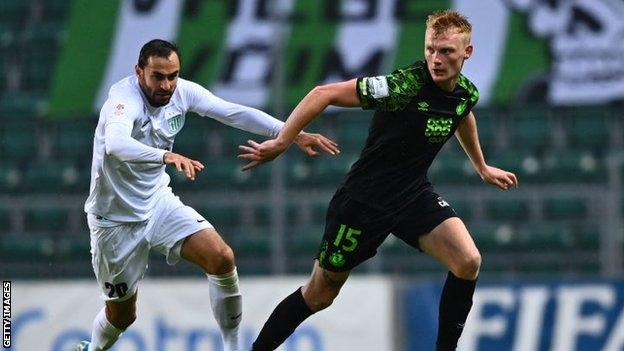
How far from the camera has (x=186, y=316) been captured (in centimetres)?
975

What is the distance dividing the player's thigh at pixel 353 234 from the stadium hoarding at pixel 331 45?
5.21 meters

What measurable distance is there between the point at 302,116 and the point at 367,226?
715 millimetres

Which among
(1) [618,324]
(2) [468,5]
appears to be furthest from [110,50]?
(1) [618,324]

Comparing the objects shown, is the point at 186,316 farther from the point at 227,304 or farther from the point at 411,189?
the point at 411,189

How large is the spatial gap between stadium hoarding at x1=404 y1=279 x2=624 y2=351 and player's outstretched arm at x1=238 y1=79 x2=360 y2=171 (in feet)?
12.0

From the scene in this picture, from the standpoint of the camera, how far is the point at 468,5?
12.1 metres

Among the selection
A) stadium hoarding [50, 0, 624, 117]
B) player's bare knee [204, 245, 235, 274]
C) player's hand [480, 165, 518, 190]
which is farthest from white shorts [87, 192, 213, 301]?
stadium hoarding [50, 0, 624, 117]

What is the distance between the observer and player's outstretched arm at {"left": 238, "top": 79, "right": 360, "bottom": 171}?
5.99 meters

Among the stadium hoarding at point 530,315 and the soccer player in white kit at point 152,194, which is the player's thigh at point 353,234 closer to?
the soccer player in white kit at point 152,194

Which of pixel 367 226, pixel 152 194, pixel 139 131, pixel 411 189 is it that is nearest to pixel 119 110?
pixel 139 131

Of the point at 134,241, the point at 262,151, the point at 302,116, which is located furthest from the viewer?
the point at 134,241

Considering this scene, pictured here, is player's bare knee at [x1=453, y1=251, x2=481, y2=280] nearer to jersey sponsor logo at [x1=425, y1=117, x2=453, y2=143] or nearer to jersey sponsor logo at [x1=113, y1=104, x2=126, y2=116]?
jersey sponsor logo at [x1=425, y1=117, x2=453, y2=143]

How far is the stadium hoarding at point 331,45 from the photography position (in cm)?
1194

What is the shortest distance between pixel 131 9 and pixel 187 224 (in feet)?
20.0
